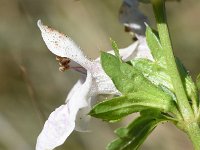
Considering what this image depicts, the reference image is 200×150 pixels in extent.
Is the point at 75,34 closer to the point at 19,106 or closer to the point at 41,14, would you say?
the point at 41,14

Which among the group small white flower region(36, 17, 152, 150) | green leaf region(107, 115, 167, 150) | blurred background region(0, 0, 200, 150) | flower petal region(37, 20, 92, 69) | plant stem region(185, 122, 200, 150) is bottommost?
blurred background region(0, 0, 200, 150)

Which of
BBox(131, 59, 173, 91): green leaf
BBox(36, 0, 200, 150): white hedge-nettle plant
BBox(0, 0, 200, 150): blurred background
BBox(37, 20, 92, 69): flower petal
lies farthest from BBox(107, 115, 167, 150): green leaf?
BBox(0, 0, 200, 150): blurred background

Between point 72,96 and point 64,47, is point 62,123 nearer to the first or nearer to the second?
point 72,96

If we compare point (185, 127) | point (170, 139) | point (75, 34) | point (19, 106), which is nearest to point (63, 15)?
point (75, 34)

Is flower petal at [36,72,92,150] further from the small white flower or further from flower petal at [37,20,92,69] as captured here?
flower petal at [37,20,92,69]

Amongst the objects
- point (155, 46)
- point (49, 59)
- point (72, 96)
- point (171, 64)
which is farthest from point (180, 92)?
point (49, 59)

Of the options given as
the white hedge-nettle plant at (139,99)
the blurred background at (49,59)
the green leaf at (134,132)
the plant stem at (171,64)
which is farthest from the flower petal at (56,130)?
the blurred background at (49,59)
